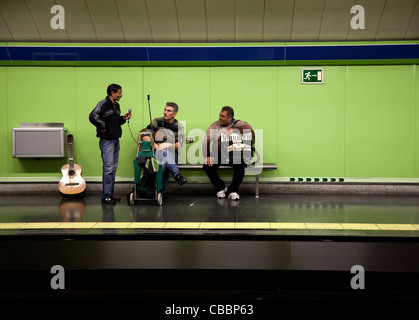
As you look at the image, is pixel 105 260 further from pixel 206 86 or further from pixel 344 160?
pixel 344 160

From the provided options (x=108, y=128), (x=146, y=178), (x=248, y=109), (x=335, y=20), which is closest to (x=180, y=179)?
(x=146, y=178)

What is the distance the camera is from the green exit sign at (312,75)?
6.28 m

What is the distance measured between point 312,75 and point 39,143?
462 centimetres

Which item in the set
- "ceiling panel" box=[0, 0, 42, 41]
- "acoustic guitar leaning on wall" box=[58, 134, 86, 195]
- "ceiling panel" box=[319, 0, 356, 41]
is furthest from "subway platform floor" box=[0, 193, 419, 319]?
"ceiling panel" box=[0, 0, 42, 41]

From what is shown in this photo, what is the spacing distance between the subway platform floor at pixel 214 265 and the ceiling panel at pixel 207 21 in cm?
354

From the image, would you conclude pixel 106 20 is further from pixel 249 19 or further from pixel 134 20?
pixel 249 19

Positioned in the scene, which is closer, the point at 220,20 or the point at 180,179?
the point at 180,179

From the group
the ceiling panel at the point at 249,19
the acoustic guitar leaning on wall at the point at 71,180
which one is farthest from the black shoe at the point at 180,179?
the ceiling panel at the point at 249,19

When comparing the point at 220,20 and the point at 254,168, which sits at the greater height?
the point at 220,20

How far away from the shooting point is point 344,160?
631 cm

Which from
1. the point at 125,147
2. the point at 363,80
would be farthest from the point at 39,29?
the point at 363,80

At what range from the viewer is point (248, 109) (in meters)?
6.39

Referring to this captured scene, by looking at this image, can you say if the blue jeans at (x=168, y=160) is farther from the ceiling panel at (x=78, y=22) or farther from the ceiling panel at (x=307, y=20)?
the ceiling panel at (x=307, y=20)
